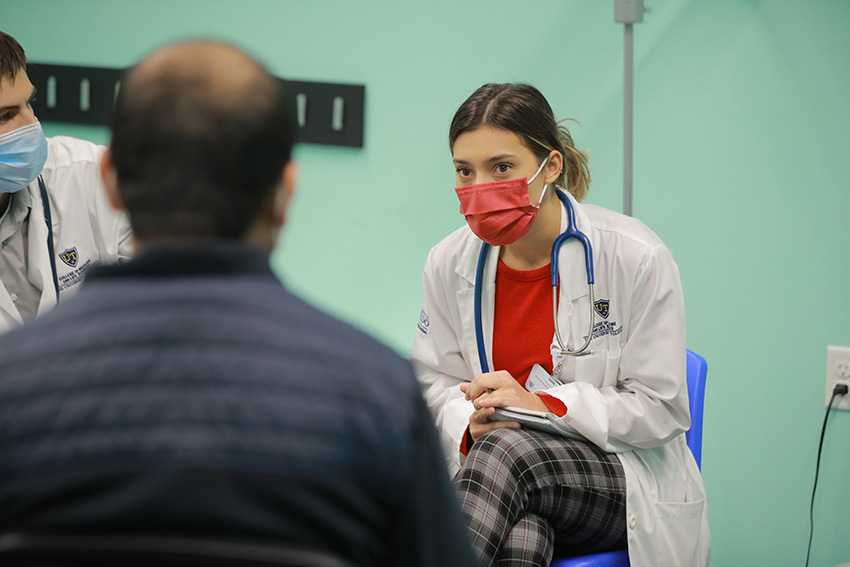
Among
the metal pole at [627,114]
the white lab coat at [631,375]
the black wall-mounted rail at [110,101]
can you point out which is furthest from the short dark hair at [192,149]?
the black wall-mounted rail at [110,101]

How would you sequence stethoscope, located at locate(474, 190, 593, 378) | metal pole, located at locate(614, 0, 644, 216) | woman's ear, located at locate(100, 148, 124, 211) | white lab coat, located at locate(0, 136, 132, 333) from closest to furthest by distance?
woman's ear, located at locate(100, 148, 124, 211), stethoscope, located at locate(474, 190, 593, 378), white lab coat, located at locate(0, 136, 132, 333), metal pole, located at locate(614, 0, 644, 216)

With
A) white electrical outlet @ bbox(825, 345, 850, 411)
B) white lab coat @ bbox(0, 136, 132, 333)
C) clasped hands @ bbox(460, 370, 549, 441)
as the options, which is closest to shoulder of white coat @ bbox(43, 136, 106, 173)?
white lab coat @ bbox(0, 136, 132, 333)

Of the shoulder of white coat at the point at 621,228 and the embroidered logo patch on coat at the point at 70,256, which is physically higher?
the shoulder of white coat at the point at 621,228

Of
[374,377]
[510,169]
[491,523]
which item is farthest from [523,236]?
[374,377]

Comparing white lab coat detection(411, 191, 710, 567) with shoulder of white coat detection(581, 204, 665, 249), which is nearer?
white lab coat detection(411, 191, 710, 567)

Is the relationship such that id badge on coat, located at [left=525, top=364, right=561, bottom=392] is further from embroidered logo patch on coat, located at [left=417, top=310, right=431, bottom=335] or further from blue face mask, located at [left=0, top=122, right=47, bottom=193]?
blue face mask, located at [left=0, top=122, right=47, bottom=193]

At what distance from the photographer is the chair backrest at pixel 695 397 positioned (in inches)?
67.8

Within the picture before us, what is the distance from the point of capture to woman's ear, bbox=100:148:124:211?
0.70 metres

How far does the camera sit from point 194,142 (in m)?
0.65

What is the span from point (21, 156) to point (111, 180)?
1165 mm

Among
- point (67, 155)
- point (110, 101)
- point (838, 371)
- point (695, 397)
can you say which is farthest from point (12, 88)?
point (838, 371)

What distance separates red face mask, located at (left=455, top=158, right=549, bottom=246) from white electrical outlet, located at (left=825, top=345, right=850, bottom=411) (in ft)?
3.23

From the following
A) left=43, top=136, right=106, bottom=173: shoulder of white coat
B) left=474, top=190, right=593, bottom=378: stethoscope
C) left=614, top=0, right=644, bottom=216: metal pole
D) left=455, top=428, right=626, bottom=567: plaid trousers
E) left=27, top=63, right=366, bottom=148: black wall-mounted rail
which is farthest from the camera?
left=27, top=63, right=366, bottom=148: black wall-mounted rail

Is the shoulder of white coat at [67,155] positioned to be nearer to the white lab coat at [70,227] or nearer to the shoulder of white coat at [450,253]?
the white lab coat at [70,227]
